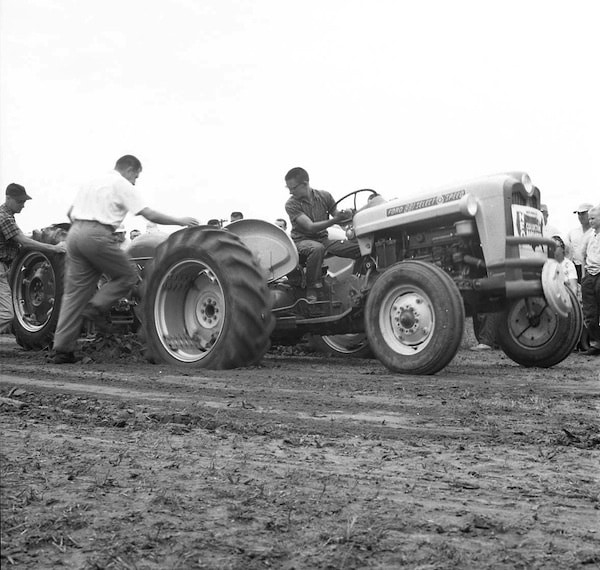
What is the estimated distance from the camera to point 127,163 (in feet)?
25.0

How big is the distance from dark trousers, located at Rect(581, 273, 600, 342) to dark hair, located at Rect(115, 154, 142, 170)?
5.13 m

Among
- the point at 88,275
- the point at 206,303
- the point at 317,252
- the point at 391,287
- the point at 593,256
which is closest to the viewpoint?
the point at 391,287

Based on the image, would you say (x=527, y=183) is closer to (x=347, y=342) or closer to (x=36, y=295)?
(x=347, y=342)

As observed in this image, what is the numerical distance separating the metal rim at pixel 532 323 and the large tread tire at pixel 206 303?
6.97 feet

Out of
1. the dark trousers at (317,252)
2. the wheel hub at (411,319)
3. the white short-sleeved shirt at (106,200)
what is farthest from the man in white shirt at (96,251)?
the wheel hub at (411,319)

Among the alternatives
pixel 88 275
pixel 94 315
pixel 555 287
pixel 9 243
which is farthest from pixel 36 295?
pixel 555 287

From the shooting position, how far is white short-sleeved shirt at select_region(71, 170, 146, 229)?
7.36 metres

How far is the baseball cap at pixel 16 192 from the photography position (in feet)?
28.2

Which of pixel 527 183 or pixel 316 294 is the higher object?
pixel 527 183

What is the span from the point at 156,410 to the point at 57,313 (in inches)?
192

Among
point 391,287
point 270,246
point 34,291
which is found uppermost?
point 270,246

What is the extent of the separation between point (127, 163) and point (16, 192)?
174cm

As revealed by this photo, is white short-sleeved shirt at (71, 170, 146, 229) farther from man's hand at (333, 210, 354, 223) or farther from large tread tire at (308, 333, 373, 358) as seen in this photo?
large tread tire at (308, 333, 373, 358)

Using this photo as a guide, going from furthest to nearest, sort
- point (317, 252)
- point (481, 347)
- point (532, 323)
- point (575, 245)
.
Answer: point (575, 245) → point (481, 347) → point (317, 252) → point (532, 323)
